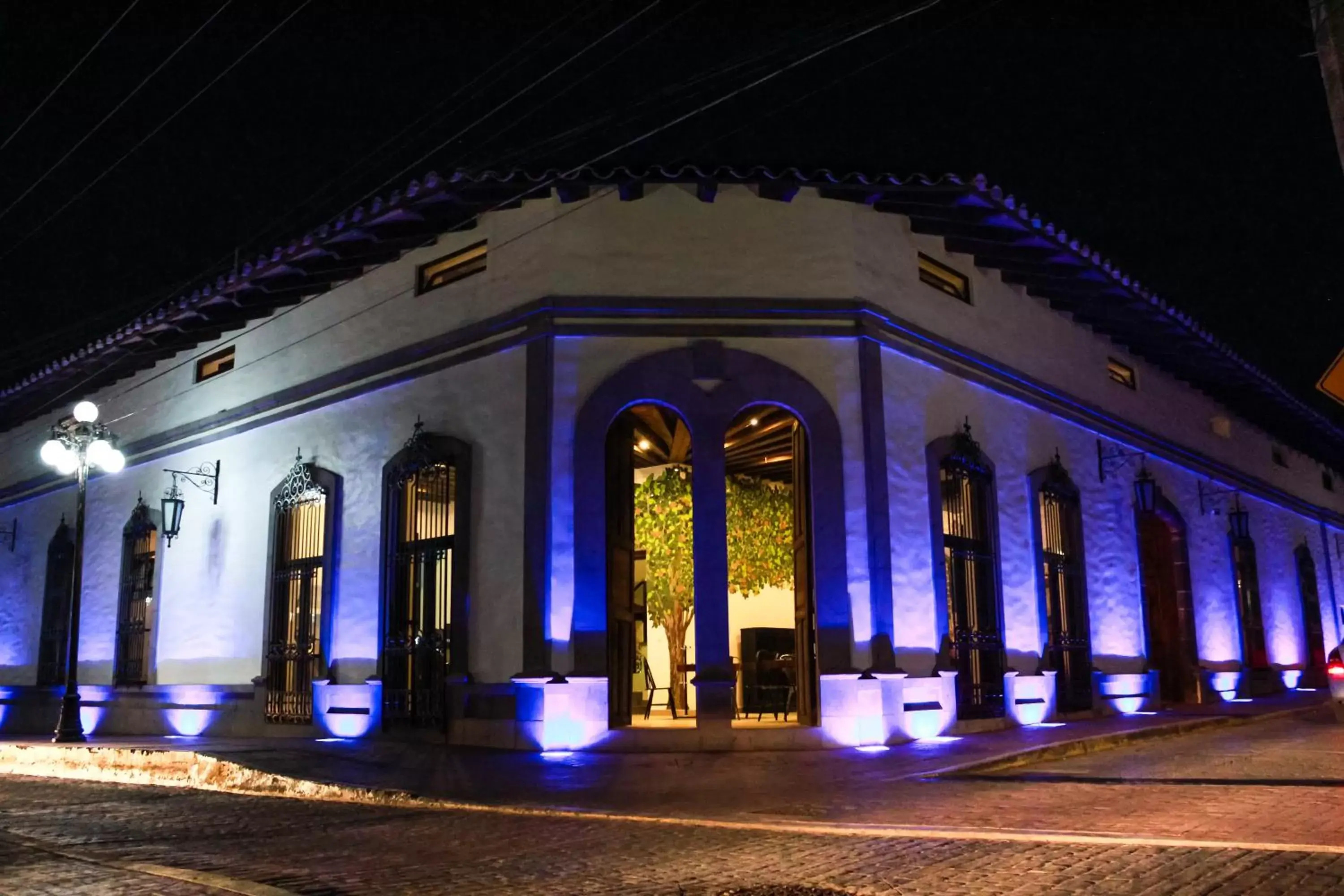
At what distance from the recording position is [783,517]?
51.1ft

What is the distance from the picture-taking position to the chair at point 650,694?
1475 cm

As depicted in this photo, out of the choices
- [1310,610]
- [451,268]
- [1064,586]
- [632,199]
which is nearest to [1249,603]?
[1310,610]

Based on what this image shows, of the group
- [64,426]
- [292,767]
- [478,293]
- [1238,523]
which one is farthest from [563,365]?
[1238,523]

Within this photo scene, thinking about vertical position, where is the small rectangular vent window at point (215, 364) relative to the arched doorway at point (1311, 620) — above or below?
above

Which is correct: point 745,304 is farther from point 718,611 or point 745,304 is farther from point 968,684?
point 968,684

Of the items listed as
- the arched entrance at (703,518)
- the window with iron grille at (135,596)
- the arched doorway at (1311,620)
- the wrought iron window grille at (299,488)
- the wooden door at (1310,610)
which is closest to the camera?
the arched entrance at (703,518)

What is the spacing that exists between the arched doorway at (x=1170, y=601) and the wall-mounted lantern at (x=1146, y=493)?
107cm

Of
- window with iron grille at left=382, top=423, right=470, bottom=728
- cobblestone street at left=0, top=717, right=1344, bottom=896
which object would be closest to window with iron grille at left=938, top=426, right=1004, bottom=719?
cobblestone street at left=0, top=717, right=1344, bottom=896

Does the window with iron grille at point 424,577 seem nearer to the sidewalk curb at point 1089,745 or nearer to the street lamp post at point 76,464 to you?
the street lamp post at point 76,464

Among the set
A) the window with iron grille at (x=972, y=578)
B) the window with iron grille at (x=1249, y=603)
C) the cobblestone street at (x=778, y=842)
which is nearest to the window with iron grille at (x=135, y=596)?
the cobblestone street at (x=778, y=842)

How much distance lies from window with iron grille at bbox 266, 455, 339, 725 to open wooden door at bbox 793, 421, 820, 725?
5773 mm

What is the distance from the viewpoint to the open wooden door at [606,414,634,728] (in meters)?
11.5

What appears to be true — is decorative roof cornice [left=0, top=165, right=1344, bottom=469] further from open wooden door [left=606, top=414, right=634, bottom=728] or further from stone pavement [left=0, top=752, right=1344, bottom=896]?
stone pavement [left=0, top=752, right=1344, bottom=896]

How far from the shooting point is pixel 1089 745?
10.8 m
